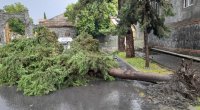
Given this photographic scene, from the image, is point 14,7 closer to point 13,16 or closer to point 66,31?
point 66,31

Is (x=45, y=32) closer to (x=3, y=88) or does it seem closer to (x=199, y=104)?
(x=3, y=88)

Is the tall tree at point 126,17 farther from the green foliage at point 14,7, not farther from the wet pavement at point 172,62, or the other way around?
the green foliage at point 14,7

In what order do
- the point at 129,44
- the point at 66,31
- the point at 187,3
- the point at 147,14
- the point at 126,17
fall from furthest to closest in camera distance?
the point at 66,31, the point at 187,3, the point at 129,44, the point at 126,17, the point at 147,14

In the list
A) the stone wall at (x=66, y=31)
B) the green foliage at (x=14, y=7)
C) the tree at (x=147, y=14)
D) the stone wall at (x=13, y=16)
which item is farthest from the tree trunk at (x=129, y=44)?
the green foliage at (x=14, y=7)

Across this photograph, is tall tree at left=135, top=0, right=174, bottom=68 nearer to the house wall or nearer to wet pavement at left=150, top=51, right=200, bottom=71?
wet pavement at left=150, top=51, right=200, bottom=71

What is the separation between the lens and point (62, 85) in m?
11.8

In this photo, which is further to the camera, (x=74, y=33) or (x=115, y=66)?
(x=74, y=33)

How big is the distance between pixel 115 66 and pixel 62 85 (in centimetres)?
265

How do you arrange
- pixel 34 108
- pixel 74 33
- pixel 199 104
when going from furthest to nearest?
pixel 74 33 → pixel 34 108 → pixel 199 104

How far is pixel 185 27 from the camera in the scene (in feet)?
78.8

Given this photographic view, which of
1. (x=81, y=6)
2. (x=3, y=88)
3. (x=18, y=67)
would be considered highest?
(x=81, y=6)

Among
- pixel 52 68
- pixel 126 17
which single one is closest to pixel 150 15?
pixel 126 17

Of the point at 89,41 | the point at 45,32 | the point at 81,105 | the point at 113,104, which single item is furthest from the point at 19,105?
the point at 45,32

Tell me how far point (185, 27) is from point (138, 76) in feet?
45.6
